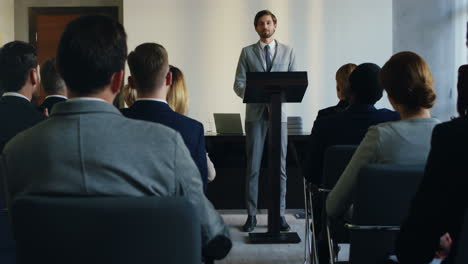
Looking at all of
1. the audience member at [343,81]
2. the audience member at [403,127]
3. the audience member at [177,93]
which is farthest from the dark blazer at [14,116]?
the audience member at [343,81]

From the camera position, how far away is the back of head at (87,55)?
1322mm

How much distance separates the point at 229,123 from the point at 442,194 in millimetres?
3979

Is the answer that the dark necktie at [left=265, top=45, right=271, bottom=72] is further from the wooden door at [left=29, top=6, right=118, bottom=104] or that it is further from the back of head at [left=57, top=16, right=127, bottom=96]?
the wooden door at [left=29, top=6, right=118, bottom=104]

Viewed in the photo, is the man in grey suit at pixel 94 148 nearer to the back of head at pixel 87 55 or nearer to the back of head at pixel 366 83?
the back of head at pixel 87 55

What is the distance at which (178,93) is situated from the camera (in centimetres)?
285

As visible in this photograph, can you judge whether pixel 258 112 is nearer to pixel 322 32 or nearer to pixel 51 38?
pixel 322 32

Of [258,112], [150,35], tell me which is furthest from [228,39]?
[258,112]

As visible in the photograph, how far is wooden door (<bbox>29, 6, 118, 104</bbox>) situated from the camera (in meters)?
7.69

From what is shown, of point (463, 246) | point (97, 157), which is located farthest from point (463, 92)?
point (97, 157)

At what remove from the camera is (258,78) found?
378cm

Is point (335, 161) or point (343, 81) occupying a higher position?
point (343, 81)

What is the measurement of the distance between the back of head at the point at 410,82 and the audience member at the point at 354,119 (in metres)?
0.65

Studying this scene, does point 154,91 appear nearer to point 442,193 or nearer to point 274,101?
point 442,193

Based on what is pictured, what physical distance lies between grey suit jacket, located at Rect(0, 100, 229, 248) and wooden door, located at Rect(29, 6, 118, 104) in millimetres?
6717
